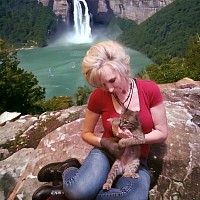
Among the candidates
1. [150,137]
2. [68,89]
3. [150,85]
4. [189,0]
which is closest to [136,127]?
[150,137]

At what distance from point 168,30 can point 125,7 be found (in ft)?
69.6

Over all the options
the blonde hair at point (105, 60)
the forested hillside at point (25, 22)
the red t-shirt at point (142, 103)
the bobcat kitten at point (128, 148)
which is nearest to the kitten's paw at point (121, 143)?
the bobcat kitten at point (128, 148)

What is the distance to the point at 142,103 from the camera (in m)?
1.93

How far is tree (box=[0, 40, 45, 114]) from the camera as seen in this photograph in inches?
455

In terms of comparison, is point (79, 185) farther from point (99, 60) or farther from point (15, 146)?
point (15, 146)

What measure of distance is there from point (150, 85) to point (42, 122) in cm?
186

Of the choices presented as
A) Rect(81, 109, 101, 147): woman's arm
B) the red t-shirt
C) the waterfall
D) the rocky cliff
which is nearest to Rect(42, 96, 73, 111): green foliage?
the rocky cliff

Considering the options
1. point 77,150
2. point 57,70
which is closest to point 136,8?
point 57,70

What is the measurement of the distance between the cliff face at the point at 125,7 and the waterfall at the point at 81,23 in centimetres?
185

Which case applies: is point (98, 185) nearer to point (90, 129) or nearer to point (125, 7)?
point (90, 129)

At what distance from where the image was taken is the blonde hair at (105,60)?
1.79 meters

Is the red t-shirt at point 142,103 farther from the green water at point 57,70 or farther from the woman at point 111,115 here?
the green water at point 57,70

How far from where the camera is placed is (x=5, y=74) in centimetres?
1173

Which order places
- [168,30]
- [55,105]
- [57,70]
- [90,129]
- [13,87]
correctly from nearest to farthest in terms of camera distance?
[90,129]
[13,87]
[55,105]
[57,70]
[168,30]
